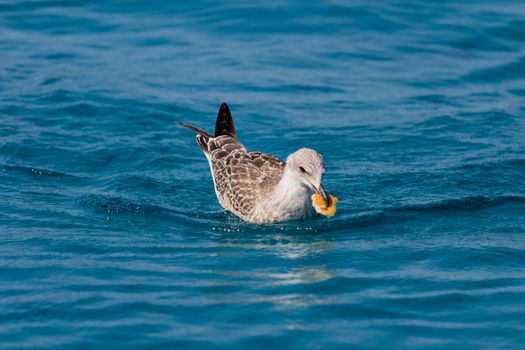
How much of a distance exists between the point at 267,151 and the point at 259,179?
8.99 ft

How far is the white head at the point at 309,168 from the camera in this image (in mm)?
10039

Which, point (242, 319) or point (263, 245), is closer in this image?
point (242, 319)

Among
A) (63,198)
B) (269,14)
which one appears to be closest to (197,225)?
(63,198)

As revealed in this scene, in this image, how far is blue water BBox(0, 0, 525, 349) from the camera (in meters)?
8.47

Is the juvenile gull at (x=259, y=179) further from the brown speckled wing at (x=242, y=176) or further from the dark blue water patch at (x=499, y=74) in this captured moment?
the dark blue water patch at (x=499, y=74)

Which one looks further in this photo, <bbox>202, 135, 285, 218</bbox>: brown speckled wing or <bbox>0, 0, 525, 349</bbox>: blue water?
<bbox>202, 135, 285, 218</bbox>: brown speckled wing

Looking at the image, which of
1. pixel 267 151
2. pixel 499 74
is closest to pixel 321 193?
pixel 267 151

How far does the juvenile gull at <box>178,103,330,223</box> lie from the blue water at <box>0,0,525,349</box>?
204 millimetres

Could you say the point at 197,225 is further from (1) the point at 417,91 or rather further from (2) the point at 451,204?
(1) the point at 417,91

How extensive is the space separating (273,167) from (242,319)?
11.9 ft

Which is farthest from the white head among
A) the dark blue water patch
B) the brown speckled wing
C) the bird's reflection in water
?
the dark blue water patch

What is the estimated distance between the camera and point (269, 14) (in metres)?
20.7

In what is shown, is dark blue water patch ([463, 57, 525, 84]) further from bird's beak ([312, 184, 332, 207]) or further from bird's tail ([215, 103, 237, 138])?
bird's beak ([312, 184, 332, 207])

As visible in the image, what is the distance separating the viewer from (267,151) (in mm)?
14336
